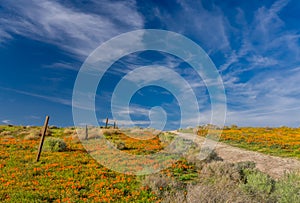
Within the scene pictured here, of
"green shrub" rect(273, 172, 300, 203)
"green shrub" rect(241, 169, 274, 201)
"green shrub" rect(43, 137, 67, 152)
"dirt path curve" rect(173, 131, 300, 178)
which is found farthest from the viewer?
"green shrub" rect(43, 137, 67, 152)

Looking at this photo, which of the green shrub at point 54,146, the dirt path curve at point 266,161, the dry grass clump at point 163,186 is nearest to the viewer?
the dry grass clump at point 163,186

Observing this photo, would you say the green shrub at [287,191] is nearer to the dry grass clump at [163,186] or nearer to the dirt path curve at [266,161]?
the dry grass clump at [163,186]

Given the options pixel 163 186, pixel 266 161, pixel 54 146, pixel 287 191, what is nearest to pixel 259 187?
pixel 287 191

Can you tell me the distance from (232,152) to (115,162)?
10.9 m

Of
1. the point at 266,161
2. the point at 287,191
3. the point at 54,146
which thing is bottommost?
the point at 287,191

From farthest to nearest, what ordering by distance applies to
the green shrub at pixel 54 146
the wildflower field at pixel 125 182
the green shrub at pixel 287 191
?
the green shrub at pixel 54 146 → the wildflower field at pixel 125 182 → the green shrub at pixel 287 191

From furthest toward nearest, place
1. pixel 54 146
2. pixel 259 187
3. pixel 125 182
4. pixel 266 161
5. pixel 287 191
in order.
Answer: pixel 54 146 → pixel 266 161 → pixel 125 182 → pixel 259 187 → pixel 287 191

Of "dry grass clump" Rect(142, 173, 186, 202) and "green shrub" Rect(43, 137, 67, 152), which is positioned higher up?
"green shrub" Rect(43, 137, 67, 152)

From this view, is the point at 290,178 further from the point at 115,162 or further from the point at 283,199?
the point at 115,162

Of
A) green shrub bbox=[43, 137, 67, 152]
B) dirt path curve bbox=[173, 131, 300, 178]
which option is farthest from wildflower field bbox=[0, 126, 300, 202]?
dirt path curve bbox=[173, 131, 300, 178]

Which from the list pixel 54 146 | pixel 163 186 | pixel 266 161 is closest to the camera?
pixel 163 186

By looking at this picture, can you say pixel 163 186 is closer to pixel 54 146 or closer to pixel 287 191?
pixel 287 191

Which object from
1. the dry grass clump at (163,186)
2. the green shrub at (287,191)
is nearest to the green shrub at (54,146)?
the dry grass clump at (163,186)

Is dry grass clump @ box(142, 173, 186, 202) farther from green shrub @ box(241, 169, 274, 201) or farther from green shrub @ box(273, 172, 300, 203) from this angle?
green shrub @ box(273, 172, 300, 203)
